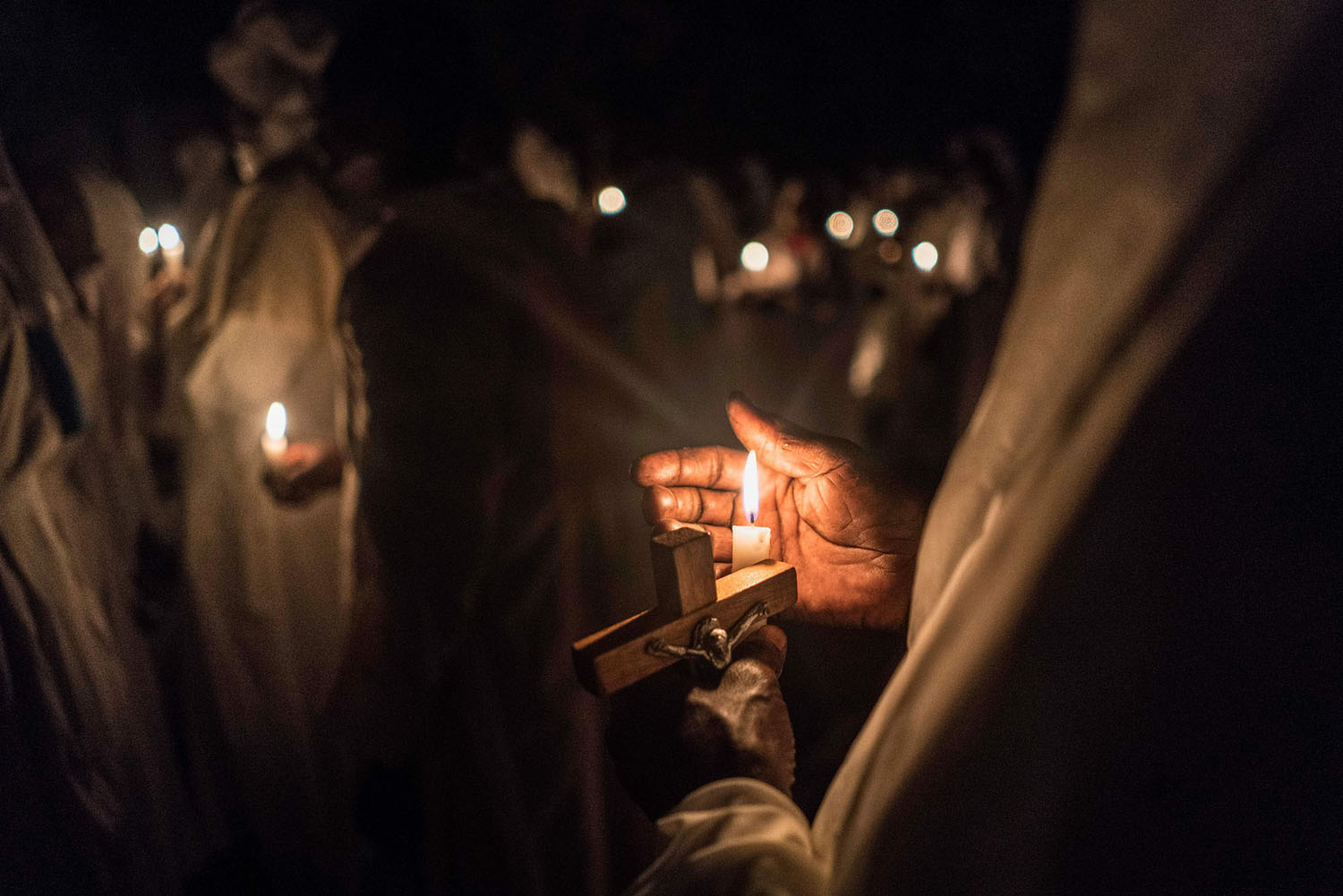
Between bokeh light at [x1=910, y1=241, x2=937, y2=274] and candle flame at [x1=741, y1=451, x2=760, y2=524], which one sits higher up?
bokeh light at [x1=910, y1=241, x2=937, y2=274]

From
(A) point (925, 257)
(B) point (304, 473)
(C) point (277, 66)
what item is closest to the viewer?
(B) point (304, 473)

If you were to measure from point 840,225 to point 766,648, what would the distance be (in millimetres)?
6147

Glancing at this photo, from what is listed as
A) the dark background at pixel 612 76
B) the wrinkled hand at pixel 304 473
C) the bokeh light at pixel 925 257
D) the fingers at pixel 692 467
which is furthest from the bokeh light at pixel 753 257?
the fingers at pixel 692 467

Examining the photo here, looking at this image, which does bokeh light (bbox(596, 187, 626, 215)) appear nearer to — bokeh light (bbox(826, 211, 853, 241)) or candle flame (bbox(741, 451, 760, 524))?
candle flame (bbox(741, 451, 760, 524))

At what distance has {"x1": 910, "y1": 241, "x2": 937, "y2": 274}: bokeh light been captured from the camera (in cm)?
452

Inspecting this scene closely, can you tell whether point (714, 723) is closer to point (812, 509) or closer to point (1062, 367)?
point (812, 509)

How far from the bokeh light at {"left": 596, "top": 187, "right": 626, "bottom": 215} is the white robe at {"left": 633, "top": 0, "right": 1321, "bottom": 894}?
2.64 metres

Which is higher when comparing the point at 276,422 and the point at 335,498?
the point at 276,422

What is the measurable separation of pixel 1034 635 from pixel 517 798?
1.50 metres

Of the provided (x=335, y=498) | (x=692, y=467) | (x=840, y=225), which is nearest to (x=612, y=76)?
(x=840, y=225)

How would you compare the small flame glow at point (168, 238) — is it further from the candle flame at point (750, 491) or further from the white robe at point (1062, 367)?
the white robe at point (1062, 367)

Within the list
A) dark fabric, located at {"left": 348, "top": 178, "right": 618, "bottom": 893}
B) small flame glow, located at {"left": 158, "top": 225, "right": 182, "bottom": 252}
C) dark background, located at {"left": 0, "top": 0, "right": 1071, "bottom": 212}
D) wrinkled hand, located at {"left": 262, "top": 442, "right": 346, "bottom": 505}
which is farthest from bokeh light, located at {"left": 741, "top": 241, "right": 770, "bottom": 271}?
small flame glow, located at {"left": 158, "top": 225, "right": 182, "bottom": 252}

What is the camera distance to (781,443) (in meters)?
0.68

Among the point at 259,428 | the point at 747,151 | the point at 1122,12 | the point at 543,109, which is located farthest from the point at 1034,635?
the point at 747,151
